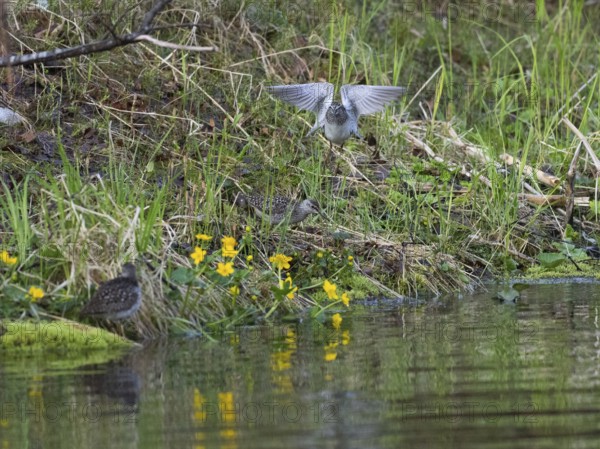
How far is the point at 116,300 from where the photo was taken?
22.1ft

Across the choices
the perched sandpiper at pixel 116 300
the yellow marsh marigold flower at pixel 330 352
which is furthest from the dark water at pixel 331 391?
the perched sandpiper at pixel 116 300

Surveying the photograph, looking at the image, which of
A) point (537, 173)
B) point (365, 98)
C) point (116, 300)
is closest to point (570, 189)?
point (537, 173)

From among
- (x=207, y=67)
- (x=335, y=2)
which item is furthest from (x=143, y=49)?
(x=335, y=2)

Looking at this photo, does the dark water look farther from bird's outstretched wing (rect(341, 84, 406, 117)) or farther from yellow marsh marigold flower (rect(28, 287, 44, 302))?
bird's outstretched wing (rect(341, 84, 406, 117))

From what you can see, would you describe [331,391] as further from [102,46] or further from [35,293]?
[102,46]

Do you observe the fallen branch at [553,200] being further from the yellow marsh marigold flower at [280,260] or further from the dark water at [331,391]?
the yellow marsh marigold flower at [280,260]

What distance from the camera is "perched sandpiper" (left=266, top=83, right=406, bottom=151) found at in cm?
1051

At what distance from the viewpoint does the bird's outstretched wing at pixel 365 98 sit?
34.6 feet

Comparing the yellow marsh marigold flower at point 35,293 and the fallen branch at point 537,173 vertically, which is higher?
the fallen branch at point 537,173

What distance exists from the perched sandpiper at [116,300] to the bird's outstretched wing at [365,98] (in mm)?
4324

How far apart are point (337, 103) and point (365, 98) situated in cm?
28

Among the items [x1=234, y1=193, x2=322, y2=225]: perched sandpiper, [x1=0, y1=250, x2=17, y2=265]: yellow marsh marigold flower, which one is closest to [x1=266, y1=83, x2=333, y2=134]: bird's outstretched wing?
[x1=234, y1=193, x2=322, y2=225]: perched sandpiper

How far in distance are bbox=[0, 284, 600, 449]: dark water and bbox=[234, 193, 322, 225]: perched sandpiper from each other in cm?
177

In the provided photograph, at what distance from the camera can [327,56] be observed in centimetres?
1277
